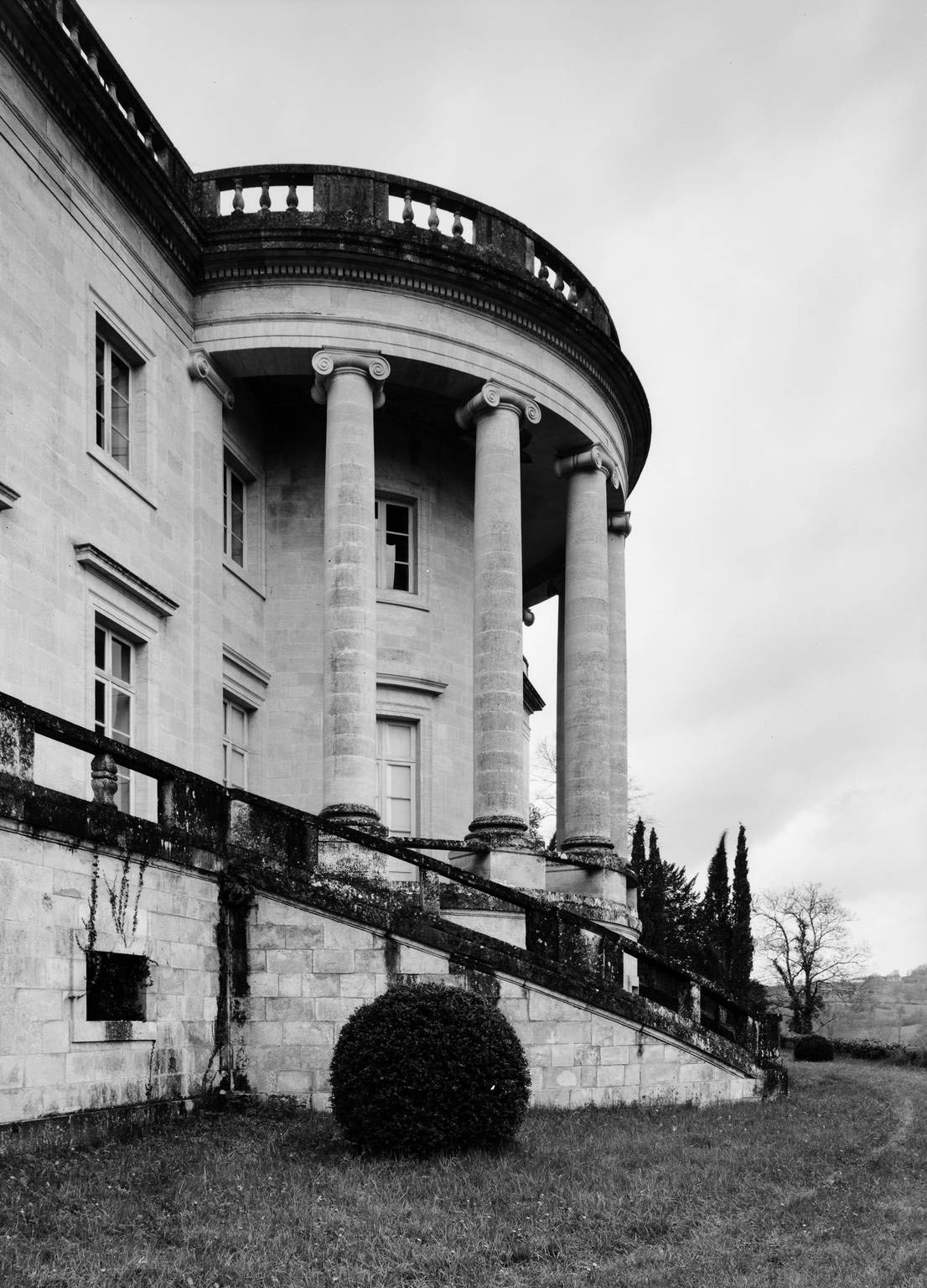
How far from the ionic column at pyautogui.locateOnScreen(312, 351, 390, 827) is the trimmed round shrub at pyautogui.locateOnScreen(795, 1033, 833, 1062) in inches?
827

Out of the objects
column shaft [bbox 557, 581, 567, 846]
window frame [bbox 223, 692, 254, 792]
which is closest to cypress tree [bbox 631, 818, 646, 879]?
column shaft [bbox 557, 581, 567, 846]

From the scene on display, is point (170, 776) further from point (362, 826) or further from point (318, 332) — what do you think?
point (318, 332)

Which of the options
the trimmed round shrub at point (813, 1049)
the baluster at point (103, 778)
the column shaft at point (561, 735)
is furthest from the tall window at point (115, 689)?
the trimmed round shrub at point (813, 1049)

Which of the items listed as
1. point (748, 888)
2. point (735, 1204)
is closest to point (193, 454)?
point (735, 1204)

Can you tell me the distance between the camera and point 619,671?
29469 mm

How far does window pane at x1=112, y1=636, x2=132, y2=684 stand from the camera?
798 inches

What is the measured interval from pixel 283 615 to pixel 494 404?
5466 mm

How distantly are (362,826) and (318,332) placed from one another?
8429 millimetres

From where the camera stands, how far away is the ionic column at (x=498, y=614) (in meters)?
23.8

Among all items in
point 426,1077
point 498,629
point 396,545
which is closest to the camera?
point 426,1077

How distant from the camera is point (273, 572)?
2616 cm

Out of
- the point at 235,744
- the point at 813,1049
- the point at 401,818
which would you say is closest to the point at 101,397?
the point at 235,744

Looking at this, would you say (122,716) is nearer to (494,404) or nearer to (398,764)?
(398,764)

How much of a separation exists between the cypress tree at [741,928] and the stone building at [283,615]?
2492 centimetres
